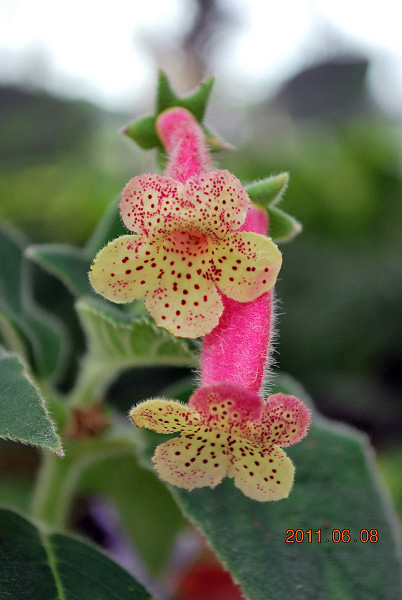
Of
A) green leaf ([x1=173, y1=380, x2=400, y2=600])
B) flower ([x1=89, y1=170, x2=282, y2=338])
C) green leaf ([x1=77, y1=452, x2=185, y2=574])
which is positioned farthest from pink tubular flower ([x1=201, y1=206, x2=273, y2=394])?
green leaf ([x1=77, y1=452, x2=185, y2=574])

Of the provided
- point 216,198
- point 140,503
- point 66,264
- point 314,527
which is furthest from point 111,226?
point 140,503

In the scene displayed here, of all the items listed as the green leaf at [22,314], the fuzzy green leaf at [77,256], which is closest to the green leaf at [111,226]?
the fuzzy green leaf at [77,256]

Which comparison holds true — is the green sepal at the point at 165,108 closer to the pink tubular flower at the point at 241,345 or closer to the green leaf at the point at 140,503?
the pink tubular flower at the point at 241,345

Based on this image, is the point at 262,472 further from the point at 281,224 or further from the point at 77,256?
the point at 77,256

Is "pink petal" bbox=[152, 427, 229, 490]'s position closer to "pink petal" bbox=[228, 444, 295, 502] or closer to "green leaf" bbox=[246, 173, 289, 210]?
"pink petal" bbox=[228, 444, 295, 502]

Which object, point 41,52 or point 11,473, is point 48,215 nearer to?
point 11,473

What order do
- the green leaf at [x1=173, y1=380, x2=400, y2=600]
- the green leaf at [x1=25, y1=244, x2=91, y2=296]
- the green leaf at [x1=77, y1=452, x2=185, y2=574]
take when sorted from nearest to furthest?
the green leaf at [x1=173, y1=380, x2=400, y2=600] < the green leaf at [x1=25, y1=244, x2=91, y2=296] < the green leaf at [x1=77, y1=452, x2=185, y2=574]
